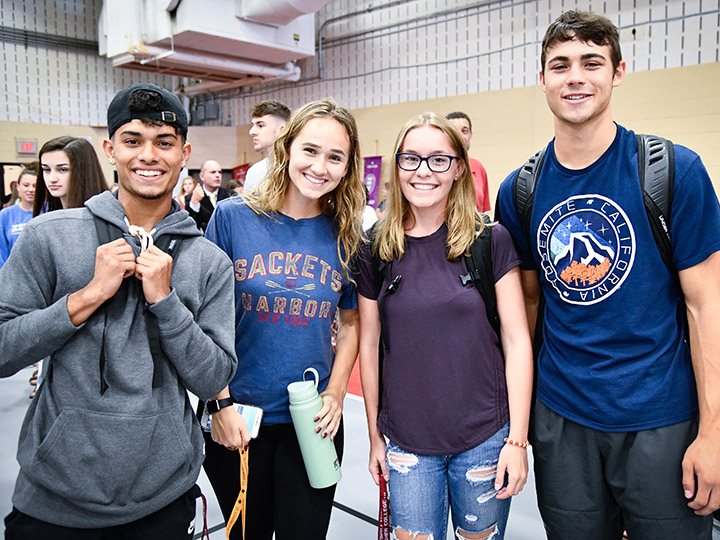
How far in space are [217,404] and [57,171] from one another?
190 cm

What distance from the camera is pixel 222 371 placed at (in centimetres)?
147

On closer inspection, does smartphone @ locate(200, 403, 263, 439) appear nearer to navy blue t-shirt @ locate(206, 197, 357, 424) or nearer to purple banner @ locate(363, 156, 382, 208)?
navy blue t-shirt @ locate(206, 197, 357, 424)

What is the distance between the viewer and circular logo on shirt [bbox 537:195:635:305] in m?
1.61

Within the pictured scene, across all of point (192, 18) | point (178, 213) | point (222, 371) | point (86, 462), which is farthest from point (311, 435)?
point (192, 18)

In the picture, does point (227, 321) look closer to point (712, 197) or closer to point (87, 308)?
point (87, 308)

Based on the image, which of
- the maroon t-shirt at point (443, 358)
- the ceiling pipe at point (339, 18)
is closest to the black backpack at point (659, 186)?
the maroon t-shirt at point (443, 358)

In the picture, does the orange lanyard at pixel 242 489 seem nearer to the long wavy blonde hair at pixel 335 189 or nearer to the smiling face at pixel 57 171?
the long wavy blonde hair at pixel 335 189

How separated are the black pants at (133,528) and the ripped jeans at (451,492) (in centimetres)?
62

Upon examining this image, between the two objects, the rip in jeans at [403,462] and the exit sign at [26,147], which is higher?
the exit sign at [26,147]

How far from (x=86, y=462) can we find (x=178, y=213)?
25.7 inches

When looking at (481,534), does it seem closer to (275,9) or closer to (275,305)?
(275,305)

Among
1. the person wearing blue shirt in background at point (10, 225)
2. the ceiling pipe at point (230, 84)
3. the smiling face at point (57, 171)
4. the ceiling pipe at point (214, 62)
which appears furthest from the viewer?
the ceiling pipe at point (230, 84)

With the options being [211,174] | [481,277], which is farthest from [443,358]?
[211,174]

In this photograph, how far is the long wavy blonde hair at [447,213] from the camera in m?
1.80
